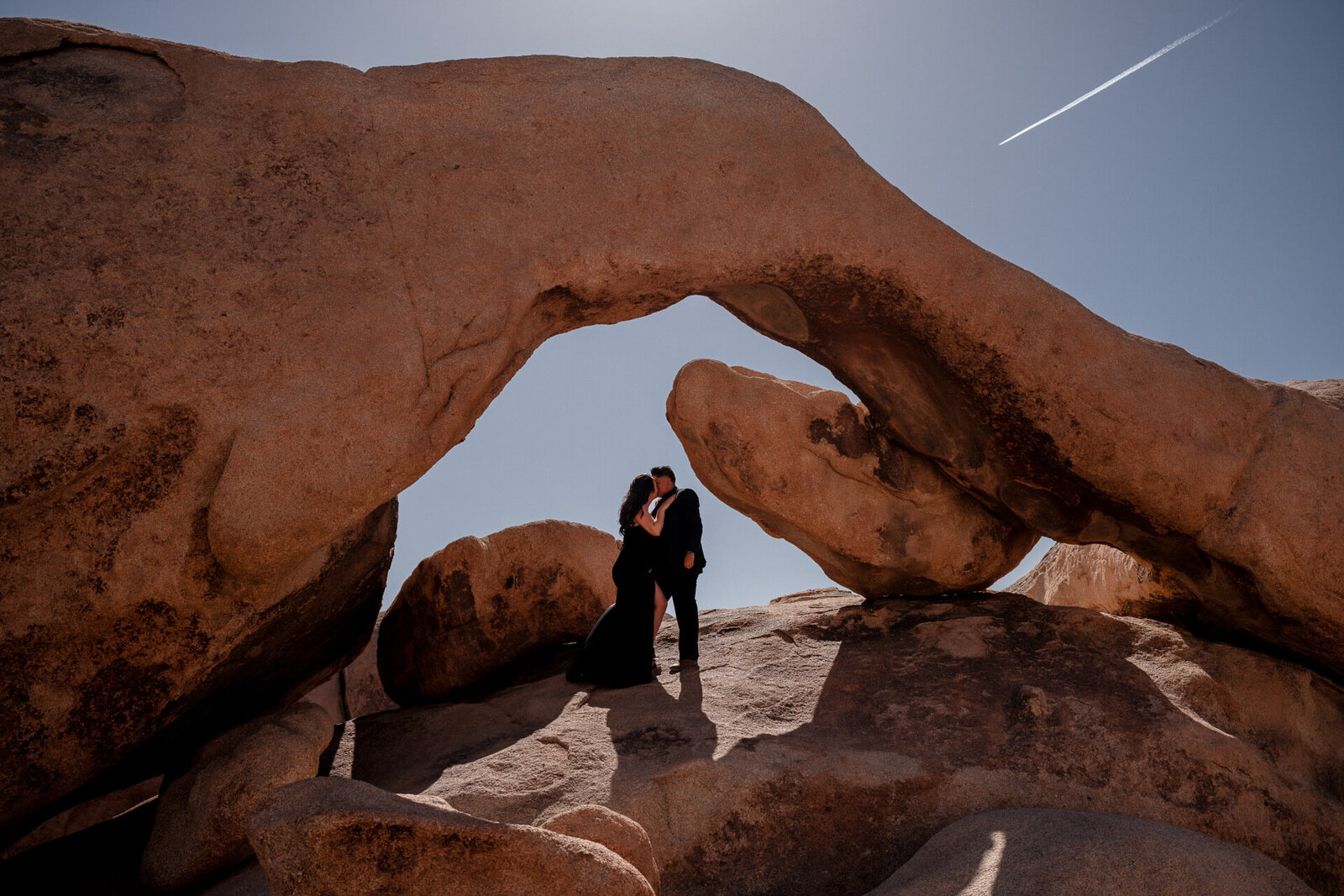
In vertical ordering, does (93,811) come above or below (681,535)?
below

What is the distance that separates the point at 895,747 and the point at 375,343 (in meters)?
2.62

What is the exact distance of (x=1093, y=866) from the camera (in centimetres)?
243

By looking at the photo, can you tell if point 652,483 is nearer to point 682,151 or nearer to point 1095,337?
point 682,151

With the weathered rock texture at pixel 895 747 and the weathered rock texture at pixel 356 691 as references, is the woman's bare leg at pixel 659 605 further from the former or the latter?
the weathered rock texture at pixel 356 691

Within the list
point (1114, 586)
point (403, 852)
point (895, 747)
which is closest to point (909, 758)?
point (895, 747)

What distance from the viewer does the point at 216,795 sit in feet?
10.4

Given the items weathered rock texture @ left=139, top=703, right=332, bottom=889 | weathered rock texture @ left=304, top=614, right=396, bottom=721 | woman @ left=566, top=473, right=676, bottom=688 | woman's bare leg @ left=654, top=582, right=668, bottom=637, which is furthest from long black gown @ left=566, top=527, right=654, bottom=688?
weathered rock texture @ left=304, top=614, right=396, bottom=721

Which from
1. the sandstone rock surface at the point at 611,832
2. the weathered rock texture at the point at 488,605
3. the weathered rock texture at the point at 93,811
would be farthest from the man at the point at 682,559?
the weathered rock texture at the point at 93,811

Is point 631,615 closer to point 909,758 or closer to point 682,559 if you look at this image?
point 682,559

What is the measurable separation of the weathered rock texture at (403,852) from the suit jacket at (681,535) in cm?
282

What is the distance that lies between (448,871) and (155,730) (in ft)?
6.00

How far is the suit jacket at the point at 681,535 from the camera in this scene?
496 cm

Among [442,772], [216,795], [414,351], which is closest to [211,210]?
[414,351]

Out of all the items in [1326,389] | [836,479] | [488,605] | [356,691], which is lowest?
[356,691]
